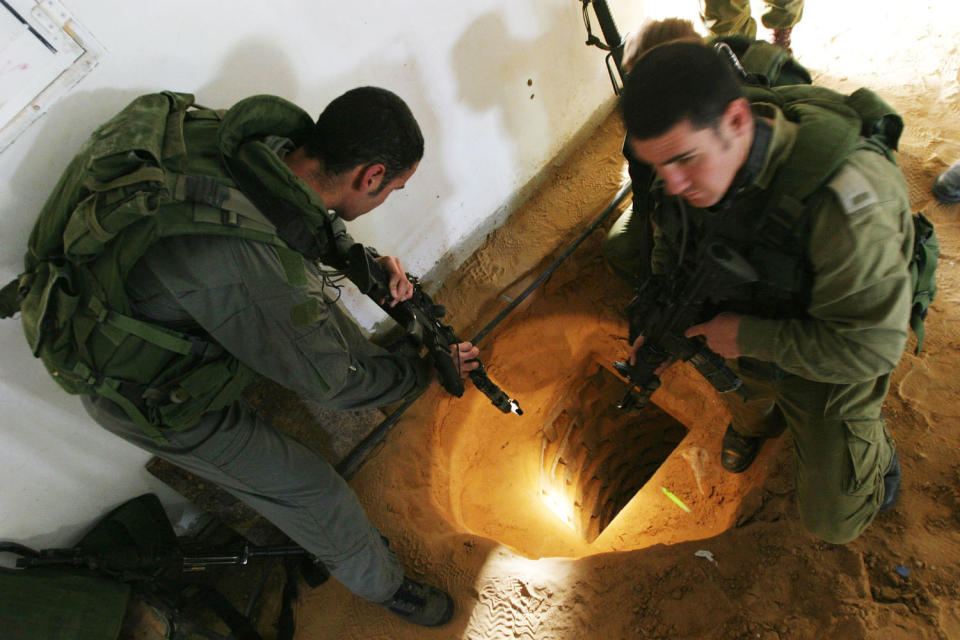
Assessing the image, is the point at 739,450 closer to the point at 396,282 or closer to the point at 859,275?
the point at 859,275

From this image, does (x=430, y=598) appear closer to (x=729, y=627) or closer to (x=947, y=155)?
(x=729, y=627)

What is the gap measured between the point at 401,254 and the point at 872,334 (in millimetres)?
2073

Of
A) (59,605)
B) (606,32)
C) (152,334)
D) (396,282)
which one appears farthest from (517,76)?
(59,605)

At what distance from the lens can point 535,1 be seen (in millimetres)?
2791

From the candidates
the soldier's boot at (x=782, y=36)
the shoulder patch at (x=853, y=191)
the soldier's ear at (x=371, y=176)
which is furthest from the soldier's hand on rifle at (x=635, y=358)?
the soldier's boot at (x=782, y=36)

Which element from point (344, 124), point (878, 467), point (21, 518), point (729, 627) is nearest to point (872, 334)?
point (878, 467)

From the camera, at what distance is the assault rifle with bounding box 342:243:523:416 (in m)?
2.04

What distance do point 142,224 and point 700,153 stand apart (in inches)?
61.1

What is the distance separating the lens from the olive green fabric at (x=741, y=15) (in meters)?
A: 3.31

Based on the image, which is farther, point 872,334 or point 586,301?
point 586,301

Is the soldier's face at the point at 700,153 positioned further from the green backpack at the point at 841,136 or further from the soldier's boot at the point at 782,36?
the soldier's boot at the point at 782,36

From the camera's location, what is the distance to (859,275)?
1.59m

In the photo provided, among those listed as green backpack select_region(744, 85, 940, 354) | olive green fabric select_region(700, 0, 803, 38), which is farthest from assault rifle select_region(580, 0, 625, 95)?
green backpack select_region(744, 85, 940, 354)

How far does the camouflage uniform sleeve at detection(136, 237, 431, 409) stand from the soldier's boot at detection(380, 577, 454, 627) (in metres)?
1.03
